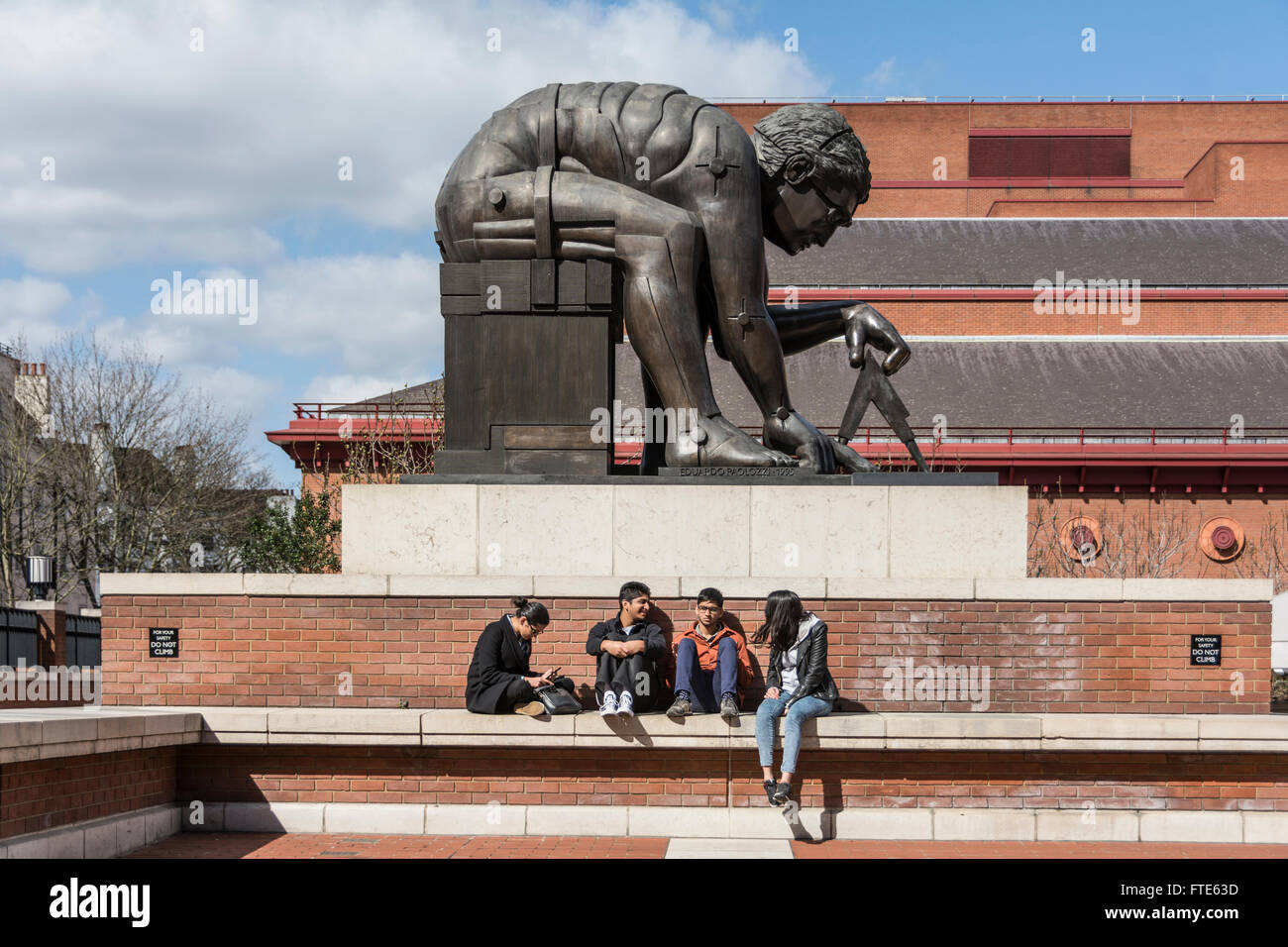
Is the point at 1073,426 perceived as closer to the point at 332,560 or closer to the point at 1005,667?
the point at 332,560

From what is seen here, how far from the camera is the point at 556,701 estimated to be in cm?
858

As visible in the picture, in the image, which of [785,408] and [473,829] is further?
[785,408]

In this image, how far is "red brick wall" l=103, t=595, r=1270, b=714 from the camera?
9156 millimetres

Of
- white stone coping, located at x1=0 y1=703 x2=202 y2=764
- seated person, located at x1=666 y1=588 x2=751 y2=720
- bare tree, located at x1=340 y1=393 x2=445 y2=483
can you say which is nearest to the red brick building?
bare tree, located at x1=340 y1=393 x2=445 y2=483

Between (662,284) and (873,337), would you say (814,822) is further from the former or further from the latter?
(662,284)

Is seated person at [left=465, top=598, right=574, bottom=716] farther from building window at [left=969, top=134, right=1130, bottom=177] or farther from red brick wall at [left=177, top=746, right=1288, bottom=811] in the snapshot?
building window at [left=969, top=134, right=1130, bottom=177]

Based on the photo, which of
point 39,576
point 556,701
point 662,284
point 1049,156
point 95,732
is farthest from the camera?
point 1049,156

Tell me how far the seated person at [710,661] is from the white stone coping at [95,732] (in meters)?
3.43

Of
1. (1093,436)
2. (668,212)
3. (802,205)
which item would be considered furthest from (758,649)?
(1093,436)

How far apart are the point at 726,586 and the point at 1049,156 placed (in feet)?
162

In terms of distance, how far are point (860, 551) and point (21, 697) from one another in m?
13.0

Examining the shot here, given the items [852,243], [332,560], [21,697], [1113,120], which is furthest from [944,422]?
[1113,120]

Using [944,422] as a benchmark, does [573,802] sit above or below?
below

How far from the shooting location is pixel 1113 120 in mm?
54125
